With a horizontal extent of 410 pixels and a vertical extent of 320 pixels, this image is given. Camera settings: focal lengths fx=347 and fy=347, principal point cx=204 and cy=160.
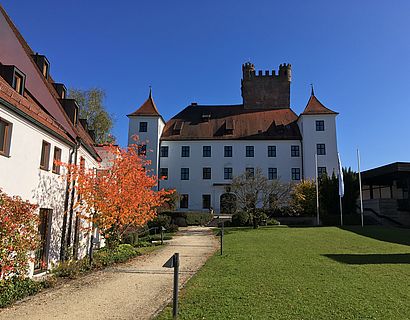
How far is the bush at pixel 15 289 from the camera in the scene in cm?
796

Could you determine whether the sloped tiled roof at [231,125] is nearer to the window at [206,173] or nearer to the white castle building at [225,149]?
the white castle building at [225,149]

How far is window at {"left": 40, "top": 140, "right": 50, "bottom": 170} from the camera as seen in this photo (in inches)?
503

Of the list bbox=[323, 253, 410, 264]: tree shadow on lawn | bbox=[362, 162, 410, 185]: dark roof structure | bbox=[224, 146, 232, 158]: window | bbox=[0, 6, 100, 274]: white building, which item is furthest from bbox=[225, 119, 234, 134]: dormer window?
bbox=[323, 253, 410, 264]: tree shadow on lawn

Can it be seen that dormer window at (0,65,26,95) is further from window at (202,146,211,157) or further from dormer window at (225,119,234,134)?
dormer window at (225,119,234,134)

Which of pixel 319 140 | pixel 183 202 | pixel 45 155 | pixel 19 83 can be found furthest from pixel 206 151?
pixel 19 83

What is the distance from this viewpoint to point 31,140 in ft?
Answer: 37.7

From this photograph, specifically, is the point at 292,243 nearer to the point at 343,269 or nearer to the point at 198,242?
the point at 198,242

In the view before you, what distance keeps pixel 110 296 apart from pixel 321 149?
39081mm

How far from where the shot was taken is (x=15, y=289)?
28.0 ft

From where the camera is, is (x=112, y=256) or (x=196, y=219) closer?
(x=112, y=256)

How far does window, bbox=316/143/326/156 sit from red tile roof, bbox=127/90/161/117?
20.6 m

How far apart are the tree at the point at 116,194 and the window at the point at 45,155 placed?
2.90ft

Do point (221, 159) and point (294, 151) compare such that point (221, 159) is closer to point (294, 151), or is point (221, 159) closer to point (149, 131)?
point (294, 151)

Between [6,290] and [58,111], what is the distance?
28.3ft
